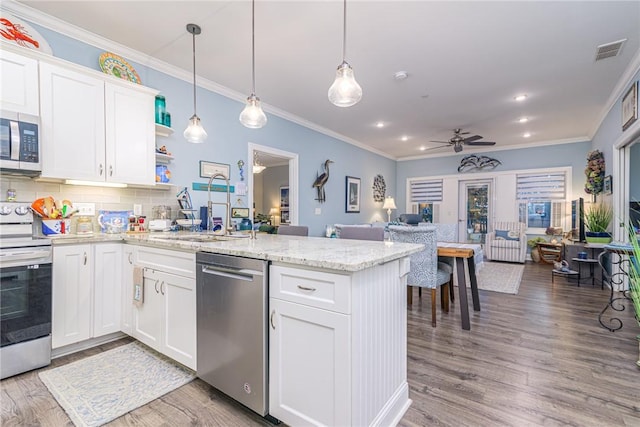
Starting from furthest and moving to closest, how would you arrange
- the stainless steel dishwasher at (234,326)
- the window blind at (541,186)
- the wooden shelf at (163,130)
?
the window blind at (541,186)
the wooden shelf at (163,130)
the stainless steel dishwasher at (234,326)

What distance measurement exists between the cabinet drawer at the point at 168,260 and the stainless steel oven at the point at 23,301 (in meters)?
0.58

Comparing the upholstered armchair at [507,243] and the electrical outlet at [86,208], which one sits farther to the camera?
the upholstered armchair at [507,243]

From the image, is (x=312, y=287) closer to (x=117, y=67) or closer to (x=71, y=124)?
(x=71, y=124)

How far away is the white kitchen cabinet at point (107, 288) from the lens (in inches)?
93.4

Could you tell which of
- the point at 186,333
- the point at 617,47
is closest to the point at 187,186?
the point at 186,333

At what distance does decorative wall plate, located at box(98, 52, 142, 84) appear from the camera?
2.74 meters

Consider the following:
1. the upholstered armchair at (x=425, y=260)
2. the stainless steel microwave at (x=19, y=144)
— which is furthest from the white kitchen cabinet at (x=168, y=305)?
the upholstered armchair at (x=425, y=260)

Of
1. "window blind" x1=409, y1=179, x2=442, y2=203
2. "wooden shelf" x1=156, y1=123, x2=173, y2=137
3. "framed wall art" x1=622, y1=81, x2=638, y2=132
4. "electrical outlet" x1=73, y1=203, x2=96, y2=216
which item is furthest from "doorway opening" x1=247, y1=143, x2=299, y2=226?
"framed wall art" x1=622, y1=81, x2=638, y2=132

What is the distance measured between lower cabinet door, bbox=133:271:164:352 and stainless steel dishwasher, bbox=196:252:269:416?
1.74 feet

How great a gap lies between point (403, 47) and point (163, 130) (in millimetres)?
2604

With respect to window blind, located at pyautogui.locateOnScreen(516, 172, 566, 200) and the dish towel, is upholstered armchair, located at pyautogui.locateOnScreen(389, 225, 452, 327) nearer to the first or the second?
the dish towel

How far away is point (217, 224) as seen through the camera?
346 centimetres

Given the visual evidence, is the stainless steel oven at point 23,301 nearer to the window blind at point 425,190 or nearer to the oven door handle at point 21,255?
the oven door handle at point 21,255

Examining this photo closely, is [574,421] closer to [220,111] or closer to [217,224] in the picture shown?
[217,224]
